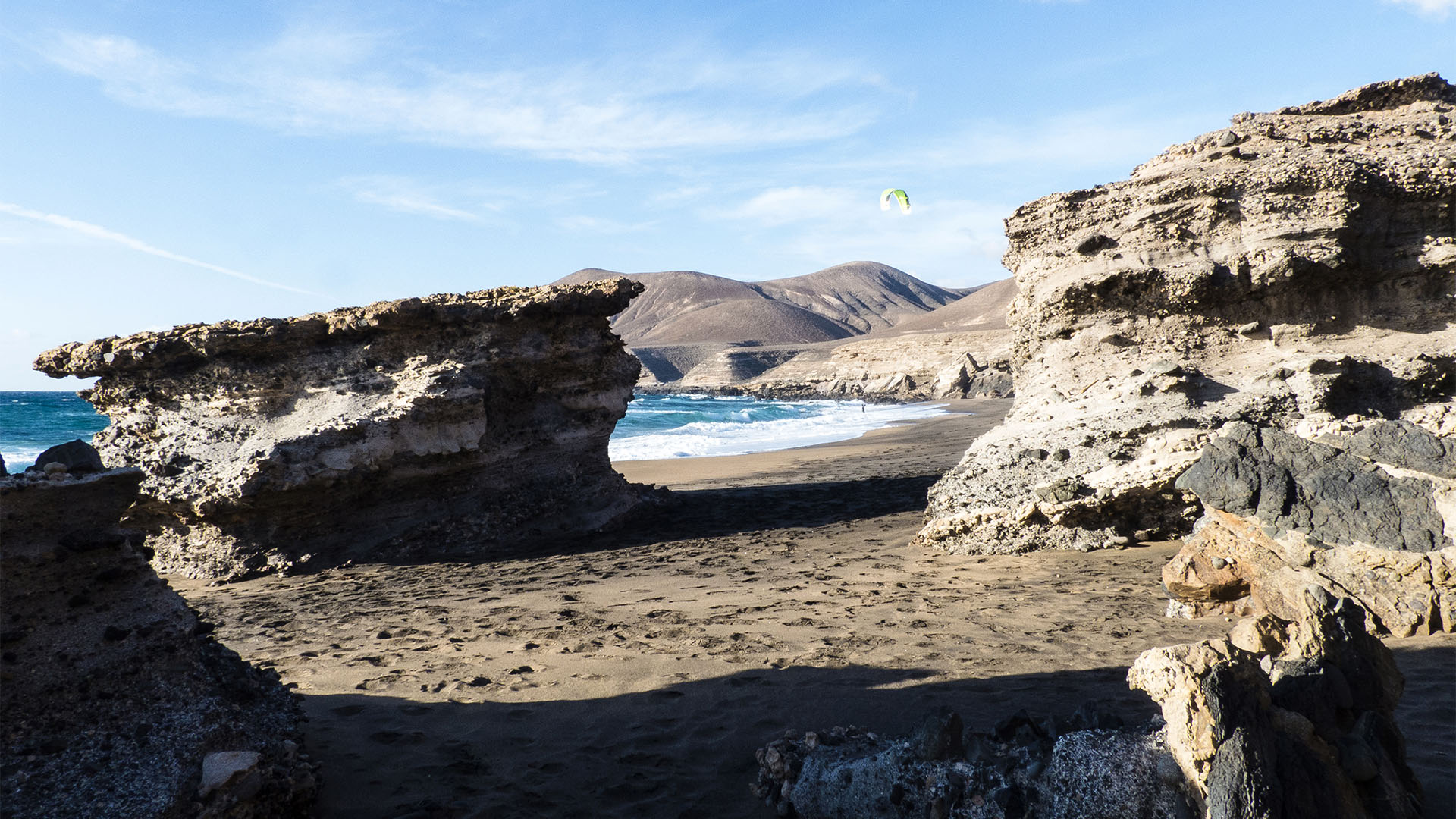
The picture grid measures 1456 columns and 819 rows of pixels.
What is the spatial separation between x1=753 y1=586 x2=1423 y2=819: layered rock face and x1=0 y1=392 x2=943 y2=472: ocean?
14.1 metres

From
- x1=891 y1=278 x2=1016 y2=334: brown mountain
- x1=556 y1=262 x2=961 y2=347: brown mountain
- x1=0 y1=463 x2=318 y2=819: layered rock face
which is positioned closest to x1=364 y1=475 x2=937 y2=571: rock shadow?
x1=0 y1=463 x2=318 y2=819: layered rock face

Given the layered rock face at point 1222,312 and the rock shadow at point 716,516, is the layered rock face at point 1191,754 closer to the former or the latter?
the layered rock face at point 1222,312

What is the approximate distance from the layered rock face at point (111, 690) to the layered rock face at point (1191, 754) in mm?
2023

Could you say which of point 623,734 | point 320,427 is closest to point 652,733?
point 623,734

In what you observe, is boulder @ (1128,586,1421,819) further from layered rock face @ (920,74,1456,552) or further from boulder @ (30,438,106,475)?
boulder @ (30,438,106,475)

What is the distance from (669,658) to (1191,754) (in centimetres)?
306

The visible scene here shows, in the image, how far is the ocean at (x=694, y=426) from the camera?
78.2ft

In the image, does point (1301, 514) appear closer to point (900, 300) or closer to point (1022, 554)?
point (1022, 554)

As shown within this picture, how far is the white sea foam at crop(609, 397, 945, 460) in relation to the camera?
2330cm

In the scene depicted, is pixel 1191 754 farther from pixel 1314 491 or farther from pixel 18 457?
pixel 18 457

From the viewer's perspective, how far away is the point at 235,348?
8.59 meters

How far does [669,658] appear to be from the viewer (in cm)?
492

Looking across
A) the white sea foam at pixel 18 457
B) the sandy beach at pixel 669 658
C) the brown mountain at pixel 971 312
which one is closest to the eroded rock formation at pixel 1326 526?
the sandy beach at pixel 669 658

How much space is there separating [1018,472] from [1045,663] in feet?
10.7
